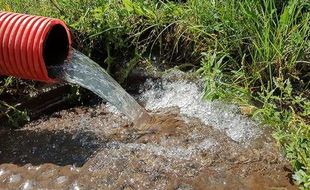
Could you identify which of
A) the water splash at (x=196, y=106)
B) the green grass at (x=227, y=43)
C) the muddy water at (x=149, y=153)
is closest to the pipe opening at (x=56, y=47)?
the green grass at (x=227, y=43)

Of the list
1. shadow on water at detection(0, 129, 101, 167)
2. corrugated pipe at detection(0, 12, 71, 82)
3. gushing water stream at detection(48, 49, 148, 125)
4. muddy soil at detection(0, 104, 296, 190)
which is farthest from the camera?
gushing water stream at detection(48, 49, 148, 125)

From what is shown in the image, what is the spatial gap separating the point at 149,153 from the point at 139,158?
0.07 meters

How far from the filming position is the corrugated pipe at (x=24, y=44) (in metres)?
3.09

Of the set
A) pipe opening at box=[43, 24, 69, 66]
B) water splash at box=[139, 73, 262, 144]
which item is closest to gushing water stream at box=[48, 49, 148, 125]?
pipe opening at box=[43, 24, 69, 66]

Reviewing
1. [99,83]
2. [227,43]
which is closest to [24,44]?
[99,83]

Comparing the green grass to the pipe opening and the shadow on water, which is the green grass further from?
the shadow on water

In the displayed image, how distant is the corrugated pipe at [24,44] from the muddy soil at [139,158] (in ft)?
1.40

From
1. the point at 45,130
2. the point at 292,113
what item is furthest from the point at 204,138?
the point at 45,130

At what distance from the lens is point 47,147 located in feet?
10.3

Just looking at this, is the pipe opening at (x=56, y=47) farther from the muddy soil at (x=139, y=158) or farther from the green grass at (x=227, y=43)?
the muddy soil at (x=139, y=158)

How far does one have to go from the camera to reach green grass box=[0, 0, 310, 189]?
10.00 ft

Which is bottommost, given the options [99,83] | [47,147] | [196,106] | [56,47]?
[47,147]

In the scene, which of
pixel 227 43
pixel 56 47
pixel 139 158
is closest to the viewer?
pixel 139 158

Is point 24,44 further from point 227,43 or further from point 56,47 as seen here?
point 227,43
